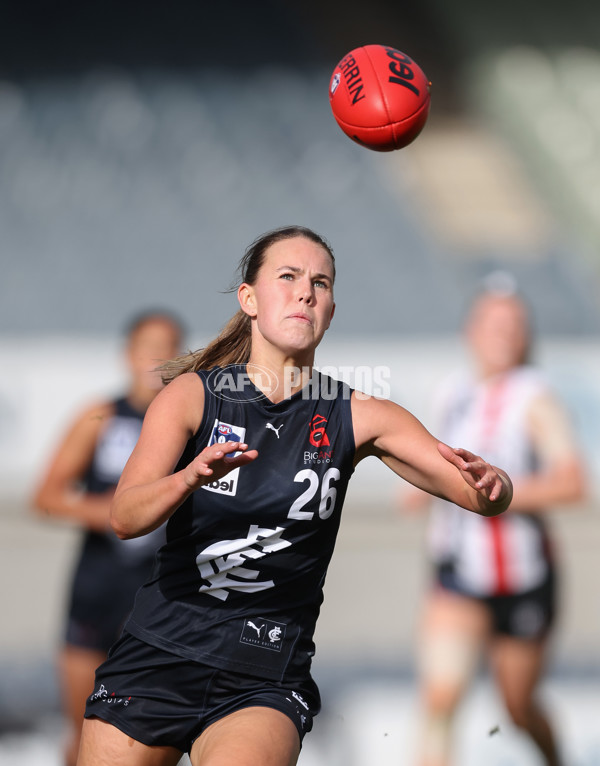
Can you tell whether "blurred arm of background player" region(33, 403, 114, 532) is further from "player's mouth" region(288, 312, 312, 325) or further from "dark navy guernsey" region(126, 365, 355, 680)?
"player's mouth" region(288, 312, 312, 325)

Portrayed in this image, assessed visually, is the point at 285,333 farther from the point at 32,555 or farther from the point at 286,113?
the point at 286,113

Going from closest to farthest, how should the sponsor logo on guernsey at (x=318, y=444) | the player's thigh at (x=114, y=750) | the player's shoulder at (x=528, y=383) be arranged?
the player's thigh at (x=114, y=750), the sponsor logo on guernsey at (x=318, y=444), the player's shoulder at (x=528, y=383)

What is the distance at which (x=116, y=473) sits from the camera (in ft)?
17.3

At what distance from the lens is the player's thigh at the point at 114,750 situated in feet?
8.43

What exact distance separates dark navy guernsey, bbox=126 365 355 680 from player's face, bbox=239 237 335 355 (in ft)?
0.60

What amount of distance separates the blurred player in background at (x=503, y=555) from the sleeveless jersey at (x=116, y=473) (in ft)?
5.07

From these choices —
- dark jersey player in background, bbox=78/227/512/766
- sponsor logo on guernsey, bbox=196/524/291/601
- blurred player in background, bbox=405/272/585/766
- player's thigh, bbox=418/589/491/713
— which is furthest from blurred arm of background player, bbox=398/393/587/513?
sponsor logo on guernsey, bbox=196/524/291/601

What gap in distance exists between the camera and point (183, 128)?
57.8 ft

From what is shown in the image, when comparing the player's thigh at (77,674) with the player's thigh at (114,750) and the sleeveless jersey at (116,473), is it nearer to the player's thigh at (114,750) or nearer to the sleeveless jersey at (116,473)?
the sleeveless jersey at (116,473)

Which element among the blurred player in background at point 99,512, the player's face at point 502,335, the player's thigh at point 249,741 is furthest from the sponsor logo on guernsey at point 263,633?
the player's face at point 502,335

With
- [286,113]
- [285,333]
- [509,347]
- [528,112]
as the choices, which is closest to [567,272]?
[528,112]

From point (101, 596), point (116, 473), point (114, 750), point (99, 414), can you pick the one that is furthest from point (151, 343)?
point (114, 750)

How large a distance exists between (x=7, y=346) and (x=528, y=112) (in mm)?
10945

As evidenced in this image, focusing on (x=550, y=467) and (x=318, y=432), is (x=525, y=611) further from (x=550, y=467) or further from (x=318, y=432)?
(x=318, y=432)
